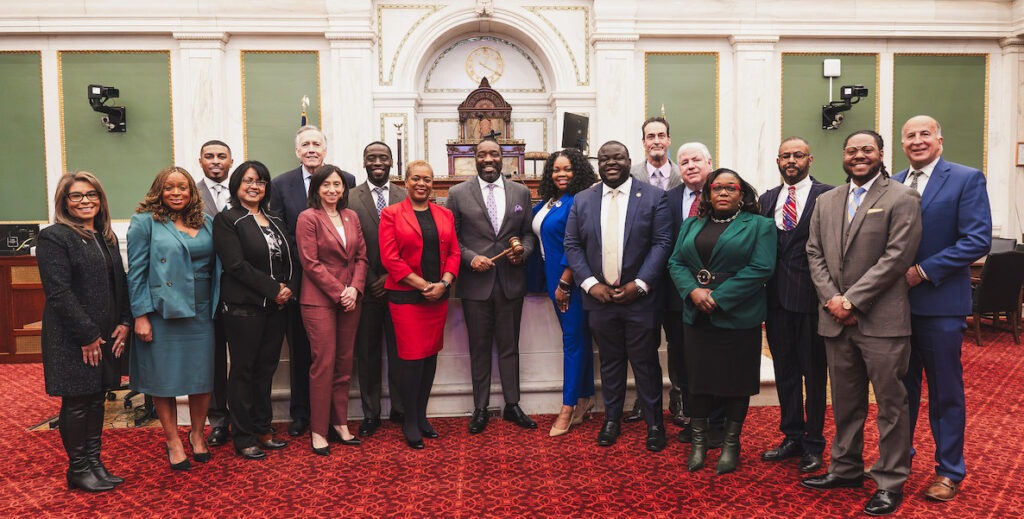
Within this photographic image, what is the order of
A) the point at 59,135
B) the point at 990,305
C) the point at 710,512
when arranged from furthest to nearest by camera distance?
the point at 59,135, the point at 990,305, the point at 710,512

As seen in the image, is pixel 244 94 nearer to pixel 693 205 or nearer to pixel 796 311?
pixel 693 205

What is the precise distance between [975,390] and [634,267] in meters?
3.14

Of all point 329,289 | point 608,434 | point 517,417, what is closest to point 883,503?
point 608,434

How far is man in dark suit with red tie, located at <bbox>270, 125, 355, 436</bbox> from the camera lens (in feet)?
12.3

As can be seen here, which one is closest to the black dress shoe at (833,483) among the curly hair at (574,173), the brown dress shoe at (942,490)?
the brown dress shoe at (942,490)

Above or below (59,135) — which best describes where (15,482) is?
below

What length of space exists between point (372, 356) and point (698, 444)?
6.28 ft

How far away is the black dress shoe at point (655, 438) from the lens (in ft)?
11.3

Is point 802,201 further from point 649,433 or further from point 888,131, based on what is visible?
point 888,131

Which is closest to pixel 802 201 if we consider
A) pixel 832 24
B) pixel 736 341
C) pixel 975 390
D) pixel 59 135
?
pixel 736 341

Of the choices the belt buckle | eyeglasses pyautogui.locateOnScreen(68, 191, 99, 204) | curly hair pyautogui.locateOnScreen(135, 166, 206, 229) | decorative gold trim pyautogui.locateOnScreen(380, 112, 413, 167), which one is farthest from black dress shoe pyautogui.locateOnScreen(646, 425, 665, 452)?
decorative gold trim pyautogui.locateOnScreen(380, 112, 413, 167)

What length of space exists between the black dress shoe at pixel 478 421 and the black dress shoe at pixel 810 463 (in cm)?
→ 173

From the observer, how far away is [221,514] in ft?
9.12

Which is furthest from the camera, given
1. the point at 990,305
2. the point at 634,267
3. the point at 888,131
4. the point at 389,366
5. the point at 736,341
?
the point at 888,131
